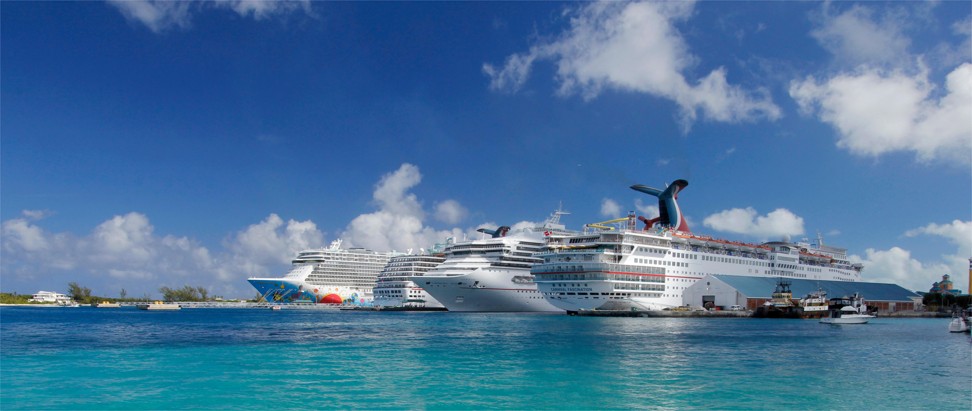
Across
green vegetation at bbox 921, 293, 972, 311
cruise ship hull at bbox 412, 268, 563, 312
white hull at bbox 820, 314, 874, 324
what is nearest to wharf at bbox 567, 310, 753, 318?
cruise ship hull at bbox 412, 268, 563, 312

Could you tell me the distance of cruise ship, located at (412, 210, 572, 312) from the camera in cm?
8944

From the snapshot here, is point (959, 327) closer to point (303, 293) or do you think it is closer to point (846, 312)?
point (846, 312)

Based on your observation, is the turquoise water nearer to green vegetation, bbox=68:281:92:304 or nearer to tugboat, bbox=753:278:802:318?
tugboat, bbox=753:278:802:318

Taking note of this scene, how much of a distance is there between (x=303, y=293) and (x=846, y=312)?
10325 cm

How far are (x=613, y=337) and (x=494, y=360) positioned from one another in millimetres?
16027

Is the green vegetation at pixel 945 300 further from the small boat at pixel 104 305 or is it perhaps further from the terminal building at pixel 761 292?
the small boat at pixel 104 305

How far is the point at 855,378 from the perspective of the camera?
2608cm

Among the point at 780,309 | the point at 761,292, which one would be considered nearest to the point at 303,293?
the point at 761,292

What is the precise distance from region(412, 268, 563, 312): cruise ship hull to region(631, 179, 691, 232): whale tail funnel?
27858 millimetres

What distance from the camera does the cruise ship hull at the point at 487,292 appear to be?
89000 millimetres

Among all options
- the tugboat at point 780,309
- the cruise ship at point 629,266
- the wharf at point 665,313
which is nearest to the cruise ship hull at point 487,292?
the cruise ship at point 629,266

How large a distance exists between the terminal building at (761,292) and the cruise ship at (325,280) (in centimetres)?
7487

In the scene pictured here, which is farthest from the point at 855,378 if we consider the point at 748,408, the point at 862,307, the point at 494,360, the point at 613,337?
the point at 862,307

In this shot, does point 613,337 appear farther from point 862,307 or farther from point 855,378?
point 862,307
